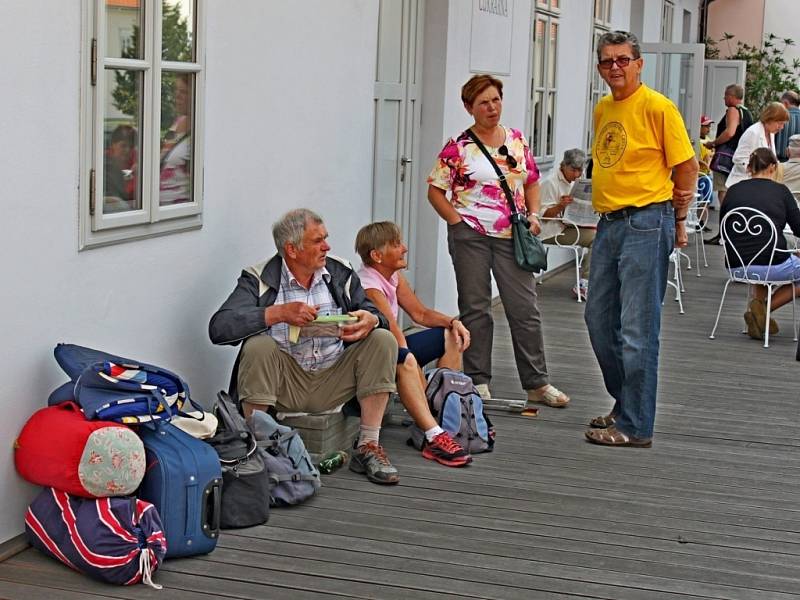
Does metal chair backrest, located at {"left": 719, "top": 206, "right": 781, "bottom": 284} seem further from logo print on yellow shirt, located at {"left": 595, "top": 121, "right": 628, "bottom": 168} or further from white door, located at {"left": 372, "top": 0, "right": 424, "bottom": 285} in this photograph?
A: logo print on yellow shirt, located at {"left": 595, "top": 121, "right": 628, "bottom": 168}

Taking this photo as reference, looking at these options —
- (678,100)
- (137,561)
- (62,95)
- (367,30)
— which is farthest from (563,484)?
(678,100)

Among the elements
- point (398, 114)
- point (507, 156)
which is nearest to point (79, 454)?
point (507, 156)

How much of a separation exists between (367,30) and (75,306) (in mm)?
3095

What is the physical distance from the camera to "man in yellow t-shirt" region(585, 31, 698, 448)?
5582 millimetres

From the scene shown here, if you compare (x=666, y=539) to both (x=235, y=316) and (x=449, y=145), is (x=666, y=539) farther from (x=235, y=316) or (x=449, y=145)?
(x=449, y=145)

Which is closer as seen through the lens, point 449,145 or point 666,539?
point 666,539

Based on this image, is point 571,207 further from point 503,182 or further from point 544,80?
point 503,182

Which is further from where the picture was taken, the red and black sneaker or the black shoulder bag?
the black shoulder bag

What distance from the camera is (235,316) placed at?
5.03 metres

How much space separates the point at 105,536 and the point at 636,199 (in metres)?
2.77

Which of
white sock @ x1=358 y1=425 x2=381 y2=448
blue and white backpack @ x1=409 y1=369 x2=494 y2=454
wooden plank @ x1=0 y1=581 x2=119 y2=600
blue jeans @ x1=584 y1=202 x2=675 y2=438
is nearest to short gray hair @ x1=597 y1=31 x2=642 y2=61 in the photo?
blue jeans @ x1=584 y1=202 x2=675 y2=438

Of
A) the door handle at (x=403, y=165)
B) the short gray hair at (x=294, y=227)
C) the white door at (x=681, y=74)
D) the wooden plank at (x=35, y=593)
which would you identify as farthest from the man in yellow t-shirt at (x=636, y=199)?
the white door at (x=681, y=74)

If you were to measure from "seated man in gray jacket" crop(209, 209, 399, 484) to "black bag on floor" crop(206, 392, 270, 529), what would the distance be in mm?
507

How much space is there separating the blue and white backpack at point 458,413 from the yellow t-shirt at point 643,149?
0.99 meters
